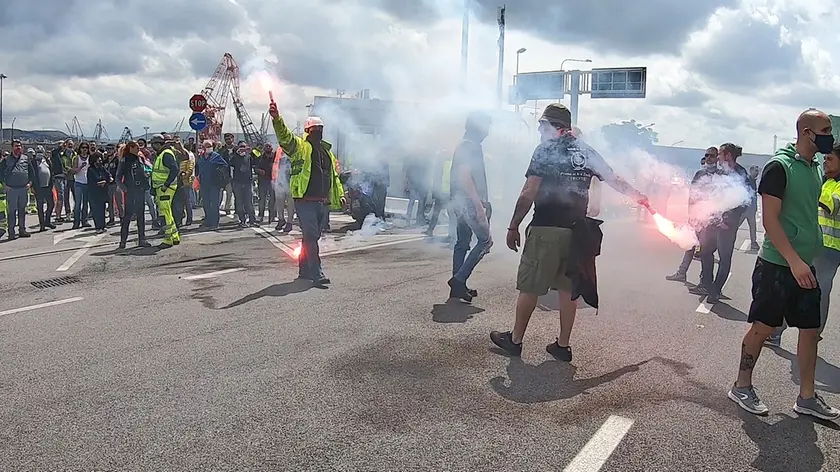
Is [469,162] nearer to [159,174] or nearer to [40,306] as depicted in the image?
[40,306]

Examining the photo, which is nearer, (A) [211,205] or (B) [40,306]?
(B) [40,306]

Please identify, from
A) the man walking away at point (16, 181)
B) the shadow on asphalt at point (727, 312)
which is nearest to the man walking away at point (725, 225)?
the shadow on asphalt at point (727, 312)

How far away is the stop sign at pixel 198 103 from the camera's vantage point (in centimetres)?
1450

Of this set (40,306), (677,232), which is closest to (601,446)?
(677,232)

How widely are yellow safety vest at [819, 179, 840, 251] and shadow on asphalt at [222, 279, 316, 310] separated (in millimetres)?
4889

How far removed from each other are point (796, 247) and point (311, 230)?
504cm

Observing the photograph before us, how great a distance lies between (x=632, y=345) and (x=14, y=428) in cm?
437

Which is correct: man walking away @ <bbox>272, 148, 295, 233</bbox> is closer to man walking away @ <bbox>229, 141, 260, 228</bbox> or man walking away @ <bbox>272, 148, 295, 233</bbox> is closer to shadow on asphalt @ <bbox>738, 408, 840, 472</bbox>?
man walking away @ <bbox>229, 141, 260, 228</bbox>

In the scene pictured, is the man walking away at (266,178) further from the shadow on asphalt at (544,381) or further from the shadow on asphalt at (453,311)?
the shadow on asphalt at (544,381)

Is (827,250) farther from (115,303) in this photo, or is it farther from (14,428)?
(115,303)

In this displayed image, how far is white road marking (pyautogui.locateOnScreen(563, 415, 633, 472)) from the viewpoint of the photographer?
3.29 m

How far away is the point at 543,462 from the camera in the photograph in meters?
3.32

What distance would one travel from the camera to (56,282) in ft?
25.0

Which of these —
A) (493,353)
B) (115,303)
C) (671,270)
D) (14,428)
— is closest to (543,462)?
(493,353)
